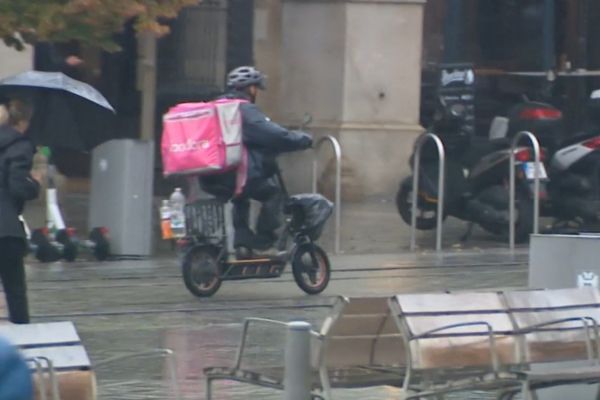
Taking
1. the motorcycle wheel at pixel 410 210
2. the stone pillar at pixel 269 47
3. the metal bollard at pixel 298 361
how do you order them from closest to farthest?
the metal bollard at pixel 298 361
the motorcycle wheel at pixel 410 210
the stone pillar at pixel 269 47

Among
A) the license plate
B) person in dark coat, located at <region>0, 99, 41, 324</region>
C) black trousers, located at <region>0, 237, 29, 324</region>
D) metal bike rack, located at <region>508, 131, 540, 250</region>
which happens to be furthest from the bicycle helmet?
the license plate

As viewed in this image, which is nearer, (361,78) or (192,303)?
(192,303)

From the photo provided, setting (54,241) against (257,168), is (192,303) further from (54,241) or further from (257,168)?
(54,241)

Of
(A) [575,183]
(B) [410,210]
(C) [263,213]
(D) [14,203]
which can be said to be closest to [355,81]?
(B) [410,210]

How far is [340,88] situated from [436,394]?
15.4 meters

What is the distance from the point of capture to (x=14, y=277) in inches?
396

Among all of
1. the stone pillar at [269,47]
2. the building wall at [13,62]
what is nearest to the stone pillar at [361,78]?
the stone pillar at [269,47]

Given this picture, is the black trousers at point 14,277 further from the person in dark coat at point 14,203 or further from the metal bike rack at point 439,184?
the metal bike rack at point 439,184

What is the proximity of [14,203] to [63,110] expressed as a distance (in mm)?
2590

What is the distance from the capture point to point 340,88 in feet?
73.2

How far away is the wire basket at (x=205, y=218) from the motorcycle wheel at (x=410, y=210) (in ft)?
16.4

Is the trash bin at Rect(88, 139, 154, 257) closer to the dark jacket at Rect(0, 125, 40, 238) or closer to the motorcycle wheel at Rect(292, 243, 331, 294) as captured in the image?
the motorcycle wheel at Rect(292, 243, 331, 294)

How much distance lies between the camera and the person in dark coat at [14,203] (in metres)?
9.91

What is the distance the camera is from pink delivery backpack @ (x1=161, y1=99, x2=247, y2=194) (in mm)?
12734
